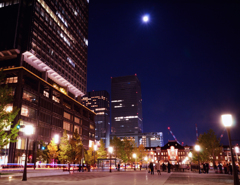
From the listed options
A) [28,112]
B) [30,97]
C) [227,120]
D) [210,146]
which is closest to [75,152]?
[28,112]

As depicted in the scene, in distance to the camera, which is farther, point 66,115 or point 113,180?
point 66,115

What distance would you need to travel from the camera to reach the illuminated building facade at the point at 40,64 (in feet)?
185

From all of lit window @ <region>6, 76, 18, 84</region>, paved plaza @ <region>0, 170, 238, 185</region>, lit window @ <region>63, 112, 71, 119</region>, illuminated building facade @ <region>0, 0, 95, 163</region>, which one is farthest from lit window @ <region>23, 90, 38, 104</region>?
paved plaza @ <region>0, 170, 238, 185</region>

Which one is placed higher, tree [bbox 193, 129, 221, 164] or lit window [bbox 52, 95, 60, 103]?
lit window [bbox 52, 95, 60, 103]

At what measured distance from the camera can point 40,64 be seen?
67.9 m

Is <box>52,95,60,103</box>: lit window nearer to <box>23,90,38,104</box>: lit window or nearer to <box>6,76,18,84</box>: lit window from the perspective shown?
<box>23,90,38,104</box>: lit window

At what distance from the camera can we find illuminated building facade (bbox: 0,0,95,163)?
56406 mm

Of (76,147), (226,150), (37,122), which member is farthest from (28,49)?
(226,150)

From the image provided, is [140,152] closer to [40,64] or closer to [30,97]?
[30,97]

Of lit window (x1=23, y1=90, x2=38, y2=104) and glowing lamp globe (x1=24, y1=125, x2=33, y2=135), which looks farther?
lit window (x1=23, y1=90, x2=38, y2=104)

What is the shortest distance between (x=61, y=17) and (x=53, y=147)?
5571 centimetres

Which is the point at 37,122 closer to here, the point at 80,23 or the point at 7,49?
the point at 7,49

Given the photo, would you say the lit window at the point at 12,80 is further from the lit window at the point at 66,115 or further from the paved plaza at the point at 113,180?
the paved plaza at the point at 113,180

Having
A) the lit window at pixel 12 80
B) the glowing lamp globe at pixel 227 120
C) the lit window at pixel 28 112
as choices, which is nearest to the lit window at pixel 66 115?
the lit window at pixel 28 112
